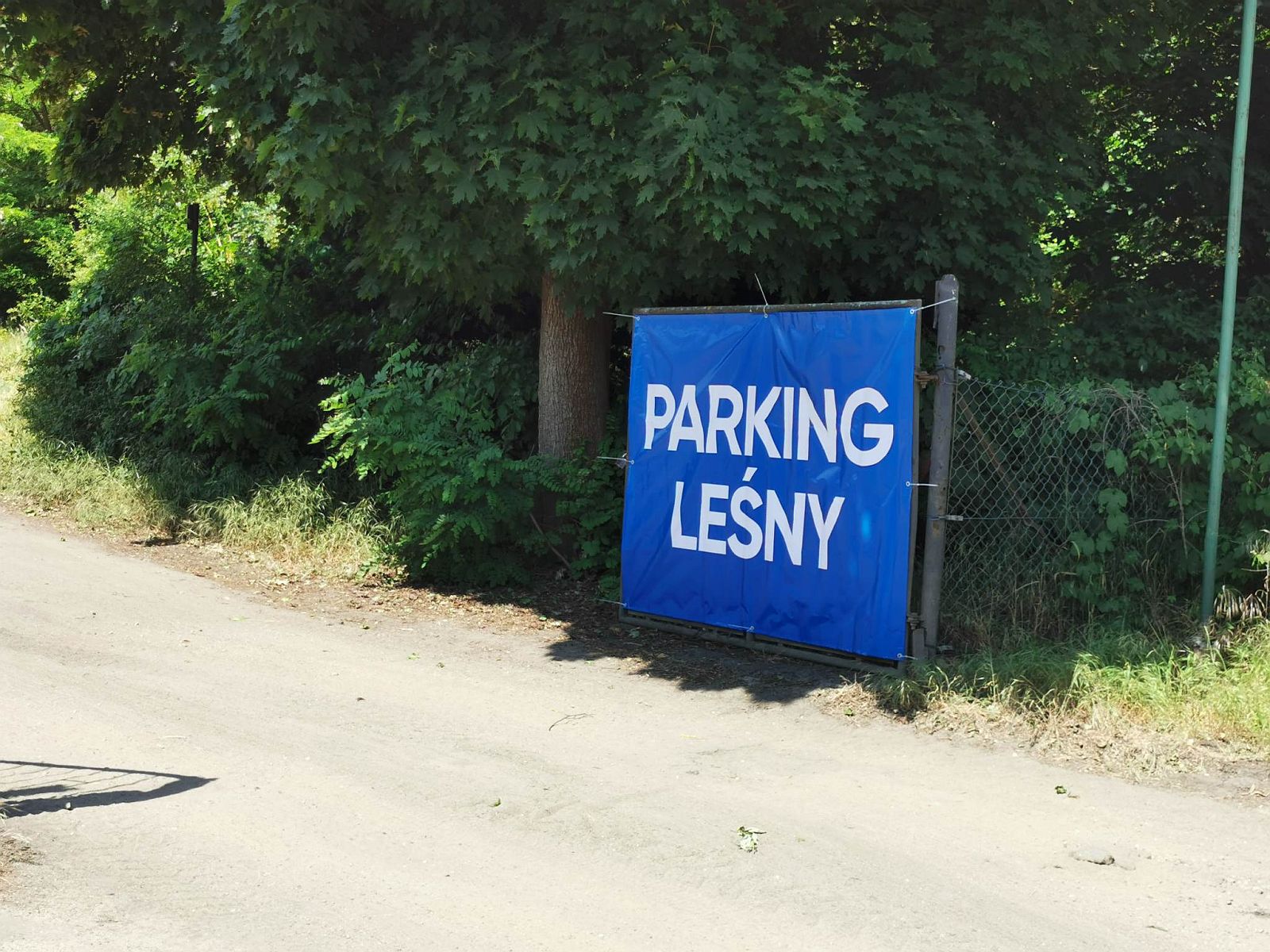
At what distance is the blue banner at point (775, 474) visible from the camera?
7.21 meters

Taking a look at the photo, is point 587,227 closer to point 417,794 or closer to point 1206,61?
point 417,794

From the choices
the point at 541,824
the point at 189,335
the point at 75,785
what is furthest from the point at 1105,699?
the point at 189,335

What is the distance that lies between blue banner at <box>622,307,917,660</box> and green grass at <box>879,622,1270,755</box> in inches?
20.6

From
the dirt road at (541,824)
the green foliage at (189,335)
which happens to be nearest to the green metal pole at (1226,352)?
the dirt road at (541,824)

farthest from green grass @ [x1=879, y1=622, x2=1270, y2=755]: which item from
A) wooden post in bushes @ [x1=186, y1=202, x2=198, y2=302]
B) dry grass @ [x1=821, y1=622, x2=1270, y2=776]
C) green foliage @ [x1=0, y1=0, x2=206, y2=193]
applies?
wooden post in bushes @ [x1=186, y1=202, x2=198, y2=302]

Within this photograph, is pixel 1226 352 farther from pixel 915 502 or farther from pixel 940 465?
pixel 915 502

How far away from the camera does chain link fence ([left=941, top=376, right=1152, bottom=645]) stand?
749 centimetres

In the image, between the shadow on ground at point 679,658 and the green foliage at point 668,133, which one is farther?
the green foliage at point 668,133

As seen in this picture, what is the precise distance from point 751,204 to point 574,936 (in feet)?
16.5

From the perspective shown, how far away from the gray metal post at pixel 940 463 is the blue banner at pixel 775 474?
0.18 m

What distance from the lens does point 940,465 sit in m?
7.24

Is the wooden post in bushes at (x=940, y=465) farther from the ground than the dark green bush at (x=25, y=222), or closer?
closer

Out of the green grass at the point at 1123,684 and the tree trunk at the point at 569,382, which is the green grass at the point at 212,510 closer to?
the tree trunk at the point at 569,382

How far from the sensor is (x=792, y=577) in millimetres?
7746
